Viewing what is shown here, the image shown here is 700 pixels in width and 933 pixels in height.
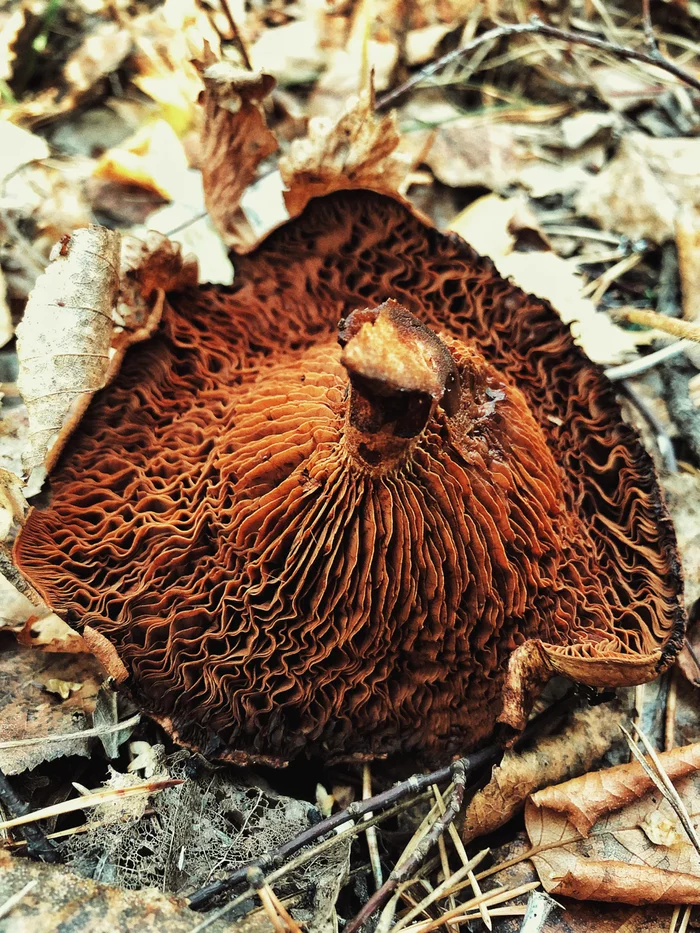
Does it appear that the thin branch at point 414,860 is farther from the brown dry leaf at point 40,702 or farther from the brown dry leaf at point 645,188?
the brown dry leaf at point 645,188

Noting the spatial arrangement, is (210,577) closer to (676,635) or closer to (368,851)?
(368,851)

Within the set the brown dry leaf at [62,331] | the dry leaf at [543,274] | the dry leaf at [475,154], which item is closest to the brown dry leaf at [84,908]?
the brown dry leaf at [62,331]

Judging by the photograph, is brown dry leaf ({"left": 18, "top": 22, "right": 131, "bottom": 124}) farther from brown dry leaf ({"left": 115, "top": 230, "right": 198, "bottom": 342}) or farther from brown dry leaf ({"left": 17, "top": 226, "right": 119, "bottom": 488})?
brown dry leaf ({"left": 17, "top": 226, "right": 119, "bottom": 488})

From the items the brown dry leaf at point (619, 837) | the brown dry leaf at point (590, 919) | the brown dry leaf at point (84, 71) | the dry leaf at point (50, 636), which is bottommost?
the brown dry leaf at point (590, 919)

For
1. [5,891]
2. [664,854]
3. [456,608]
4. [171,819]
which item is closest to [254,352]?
[456,608]

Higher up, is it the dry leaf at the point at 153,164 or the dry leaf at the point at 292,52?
the dry leaf at the point at 292,52

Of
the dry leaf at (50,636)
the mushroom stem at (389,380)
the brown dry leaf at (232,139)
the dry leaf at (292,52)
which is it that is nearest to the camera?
the mushroom stem at (389,380)

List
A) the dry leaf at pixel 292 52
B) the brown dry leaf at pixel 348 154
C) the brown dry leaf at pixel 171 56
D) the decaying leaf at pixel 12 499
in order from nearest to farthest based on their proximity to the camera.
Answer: the decaying leaf at pixel 12 499 < the brown dry leaf at pixel 348 154 < the brown dry leaf at pixel 171 56 < the dry leaf at pixel 292 52
